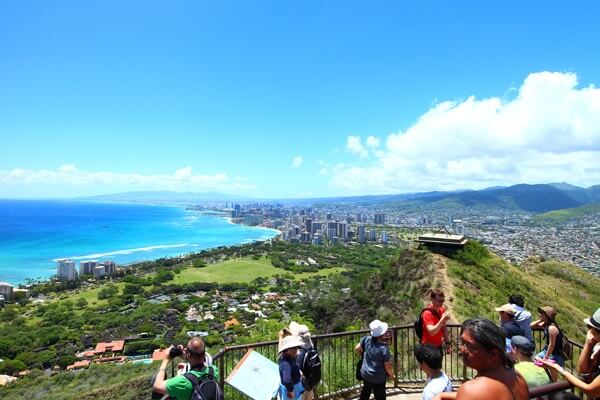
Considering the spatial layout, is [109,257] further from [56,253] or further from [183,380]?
[183,380]

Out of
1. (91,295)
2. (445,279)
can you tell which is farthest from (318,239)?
(445,279)

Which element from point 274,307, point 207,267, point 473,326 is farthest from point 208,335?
point 207,267

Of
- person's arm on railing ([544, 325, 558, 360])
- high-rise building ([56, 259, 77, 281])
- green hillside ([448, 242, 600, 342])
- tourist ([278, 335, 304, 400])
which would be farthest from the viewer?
high-rise building ([56, 259, 77, 281])

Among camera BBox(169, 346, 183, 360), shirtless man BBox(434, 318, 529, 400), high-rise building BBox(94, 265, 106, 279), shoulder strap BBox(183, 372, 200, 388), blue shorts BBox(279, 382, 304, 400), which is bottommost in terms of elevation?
high-rise building BBox(94, 265, 106, 279)

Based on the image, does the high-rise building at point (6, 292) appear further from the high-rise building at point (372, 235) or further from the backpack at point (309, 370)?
the high-rise building at point (372, 235)

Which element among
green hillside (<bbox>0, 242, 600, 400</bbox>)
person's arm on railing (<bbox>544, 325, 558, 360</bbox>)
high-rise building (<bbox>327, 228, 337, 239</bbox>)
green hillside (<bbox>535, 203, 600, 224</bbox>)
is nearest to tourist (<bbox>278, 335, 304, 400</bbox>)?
person's arm on railing (<bbox>544, 325, 558, 360</bbox>)

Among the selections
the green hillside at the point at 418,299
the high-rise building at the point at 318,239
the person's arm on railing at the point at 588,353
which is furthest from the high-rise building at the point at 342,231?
the person's arm on railing at the point at 588,353

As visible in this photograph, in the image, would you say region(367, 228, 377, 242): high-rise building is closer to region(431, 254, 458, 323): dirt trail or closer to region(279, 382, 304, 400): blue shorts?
region(431, 254, 458, 323): dirt trail
